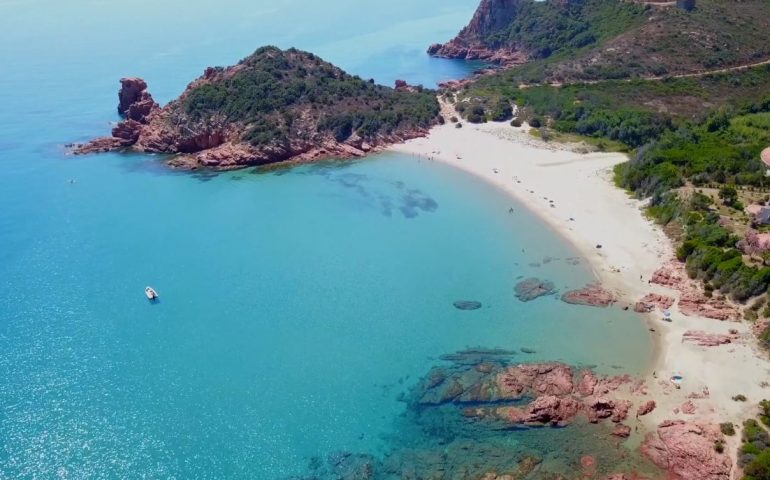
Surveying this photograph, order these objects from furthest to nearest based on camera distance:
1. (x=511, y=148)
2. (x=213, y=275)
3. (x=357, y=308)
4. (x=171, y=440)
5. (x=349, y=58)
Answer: (x=349, y=58) → (x=511, y=148) → (x=213, y=275) → (x=357, y=308) → (x=171, y=440)

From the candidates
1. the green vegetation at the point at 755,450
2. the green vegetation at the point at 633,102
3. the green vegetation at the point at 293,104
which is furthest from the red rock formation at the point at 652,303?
the green vegetation at the point at 293,104

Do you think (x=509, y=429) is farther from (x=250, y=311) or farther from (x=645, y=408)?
(x=250, y=311)

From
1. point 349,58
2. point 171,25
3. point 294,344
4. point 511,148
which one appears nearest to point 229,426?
point 294,344

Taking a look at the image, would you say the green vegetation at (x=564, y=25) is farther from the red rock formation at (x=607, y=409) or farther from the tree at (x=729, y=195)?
the red rock formation at (x=607, y=409)

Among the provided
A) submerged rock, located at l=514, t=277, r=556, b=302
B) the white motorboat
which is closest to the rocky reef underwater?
submerged rock, located at l=514, t=277, r=556, b=302

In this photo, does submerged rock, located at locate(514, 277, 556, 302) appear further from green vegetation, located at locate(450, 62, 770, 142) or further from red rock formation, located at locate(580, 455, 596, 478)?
green vegetation, located at locate(450, 62, 770, 142)

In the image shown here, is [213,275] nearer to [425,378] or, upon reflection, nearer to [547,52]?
[425,378]
